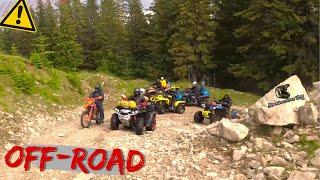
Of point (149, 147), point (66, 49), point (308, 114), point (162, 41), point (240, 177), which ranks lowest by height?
point (240, 177)

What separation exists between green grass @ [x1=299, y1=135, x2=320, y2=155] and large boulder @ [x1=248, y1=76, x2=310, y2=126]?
783 mm

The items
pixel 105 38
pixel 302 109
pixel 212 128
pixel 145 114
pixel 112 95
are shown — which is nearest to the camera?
pixel 302 109

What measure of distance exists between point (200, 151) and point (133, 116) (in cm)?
432

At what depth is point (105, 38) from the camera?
49.0 meters

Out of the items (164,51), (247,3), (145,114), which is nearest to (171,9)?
(164,51)

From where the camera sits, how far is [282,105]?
11.9 meters

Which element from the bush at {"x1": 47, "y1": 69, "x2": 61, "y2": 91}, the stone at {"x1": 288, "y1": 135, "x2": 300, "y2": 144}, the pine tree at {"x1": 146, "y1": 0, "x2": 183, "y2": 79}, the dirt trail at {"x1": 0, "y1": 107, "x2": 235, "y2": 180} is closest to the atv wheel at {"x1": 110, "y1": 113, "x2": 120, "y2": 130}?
the dirt trail at {"x1": 0, "y1": 107, "x2": 235, "y2": 180}

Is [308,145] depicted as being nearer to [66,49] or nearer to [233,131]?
[233,131]

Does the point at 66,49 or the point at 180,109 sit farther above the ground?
the point at 66,49

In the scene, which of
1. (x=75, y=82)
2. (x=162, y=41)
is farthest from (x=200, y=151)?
(x=162, y=41)

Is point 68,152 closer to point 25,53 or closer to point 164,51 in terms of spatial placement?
point 164,51

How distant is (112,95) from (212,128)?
14560 millimetres

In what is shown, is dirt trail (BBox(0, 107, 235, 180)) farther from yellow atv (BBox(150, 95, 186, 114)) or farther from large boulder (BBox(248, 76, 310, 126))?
yellow atv (BBox(150, 95, 186, 114))

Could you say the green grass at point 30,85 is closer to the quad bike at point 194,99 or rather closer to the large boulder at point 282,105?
the quad bike at point 194,99
